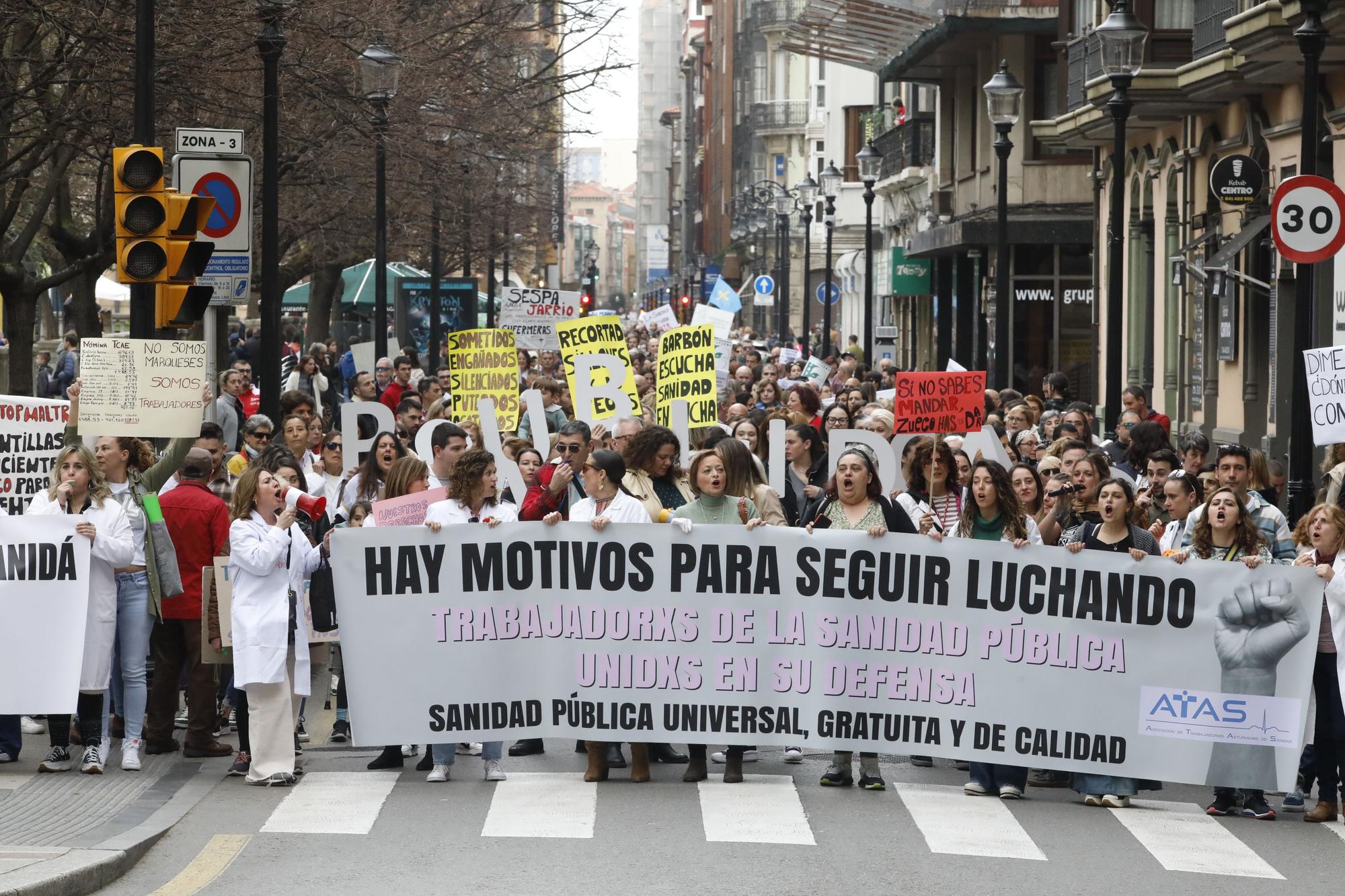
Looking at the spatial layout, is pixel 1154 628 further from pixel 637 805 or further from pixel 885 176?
pixel 885 176

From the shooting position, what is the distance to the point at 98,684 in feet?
33.3

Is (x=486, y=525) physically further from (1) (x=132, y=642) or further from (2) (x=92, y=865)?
(2) (x=92, y=865)

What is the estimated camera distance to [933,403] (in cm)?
1424

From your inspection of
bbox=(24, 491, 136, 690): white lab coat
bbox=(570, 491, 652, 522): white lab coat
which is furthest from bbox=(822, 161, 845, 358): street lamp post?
bbox=(24, 491, 136, 690): white lab coat

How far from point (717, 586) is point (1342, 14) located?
1131 cm

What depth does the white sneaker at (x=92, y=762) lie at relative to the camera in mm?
10078

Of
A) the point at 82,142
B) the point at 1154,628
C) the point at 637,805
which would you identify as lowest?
the point at 637,805

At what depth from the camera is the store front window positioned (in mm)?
41531

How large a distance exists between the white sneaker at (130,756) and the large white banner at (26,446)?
1.62 meters

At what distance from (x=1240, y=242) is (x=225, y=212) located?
13.3 m

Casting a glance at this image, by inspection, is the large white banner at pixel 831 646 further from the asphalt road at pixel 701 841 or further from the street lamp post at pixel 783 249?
the street lamp post at pixel 783 249

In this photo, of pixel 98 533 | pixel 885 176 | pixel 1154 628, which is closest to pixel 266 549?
pixel 98 533

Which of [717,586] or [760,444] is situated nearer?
[717,586]

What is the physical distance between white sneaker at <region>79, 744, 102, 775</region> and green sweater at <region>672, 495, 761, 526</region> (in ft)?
9.86
